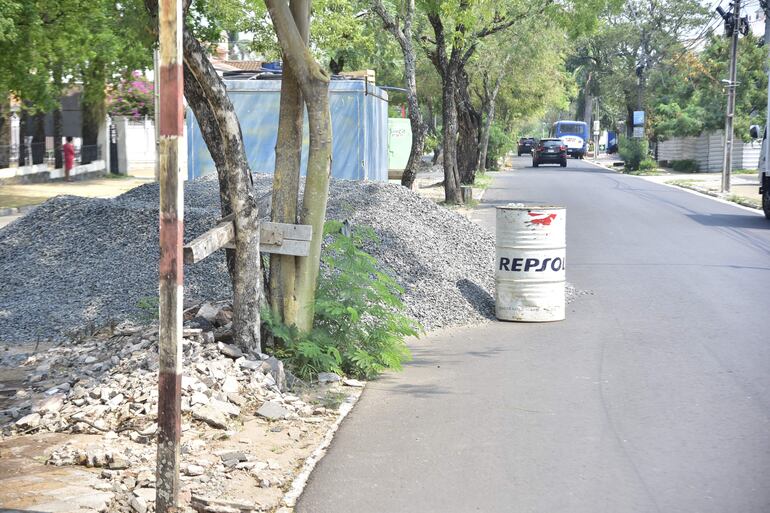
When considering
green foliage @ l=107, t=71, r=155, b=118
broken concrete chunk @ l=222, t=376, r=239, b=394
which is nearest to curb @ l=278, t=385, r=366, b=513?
broken concrete chunk @ l=222, t=376, r=239, b=394

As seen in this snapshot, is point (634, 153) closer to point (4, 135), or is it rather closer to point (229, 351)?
point (4, 135)

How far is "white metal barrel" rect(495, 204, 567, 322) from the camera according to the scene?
10602mm

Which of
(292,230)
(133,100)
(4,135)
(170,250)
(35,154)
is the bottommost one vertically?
(292,230)

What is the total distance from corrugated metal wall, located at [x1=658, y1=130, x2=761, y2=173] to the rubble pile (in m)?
43.1

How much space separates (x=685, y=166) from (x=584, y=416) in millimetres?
48536

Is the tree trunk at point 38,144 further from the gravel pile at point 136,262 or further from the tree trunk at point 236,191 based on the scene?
the tree trunk at point 236,191

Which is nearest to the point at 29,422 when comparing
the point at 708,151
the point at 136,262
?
the point at 136,262

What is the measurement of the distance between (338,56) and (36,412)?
35300mm

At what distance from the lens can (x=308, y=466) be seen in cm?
595

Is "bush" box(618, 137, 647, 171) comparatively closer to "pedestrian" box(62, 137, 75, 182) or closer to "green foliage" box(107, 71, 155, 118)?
"green foliage" box(107, 71, 155, 118)

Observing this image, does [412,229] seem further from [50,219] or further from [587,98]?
[587,98]

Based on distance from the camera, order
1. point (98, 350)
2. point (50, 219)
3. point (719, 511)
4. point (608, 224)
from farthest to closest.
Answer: point (608, 224)
point (50, 219)
point (98, 350)
point (719, 511)

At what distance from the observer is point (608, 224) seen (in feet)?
71.6

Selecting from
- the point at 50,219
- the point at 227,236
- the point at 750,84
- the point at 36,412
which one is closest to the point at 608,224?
the point at 50,219
